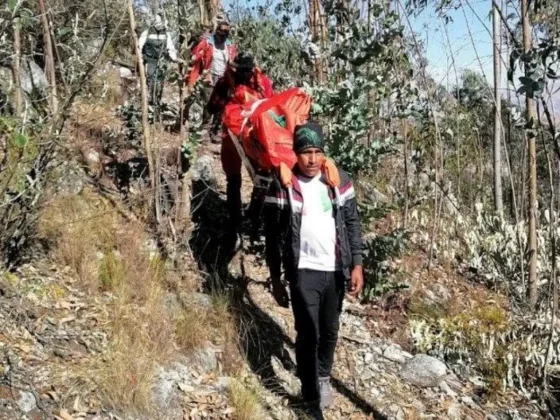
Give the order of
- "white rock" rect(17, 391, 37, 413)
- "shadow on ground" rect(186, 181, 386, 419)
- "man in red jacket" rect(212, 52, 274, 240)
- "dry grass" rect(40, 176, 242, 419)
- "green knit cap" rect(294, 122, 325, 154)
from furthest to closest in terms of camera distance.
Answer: "man in red jacket" rect(212, 52, 274, 240) → "shadow on ground" rect(186, 181, 386, 419) → "green knit cap" rect(294, 122, 325, 154) → "dry grass" rect(40, 176, 242, 419) → "white rock" rect(17, 391, 37, 413)

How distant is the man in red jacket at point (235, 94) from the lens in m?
5.21

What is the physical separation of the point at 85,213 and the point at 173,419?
2241 millimetres

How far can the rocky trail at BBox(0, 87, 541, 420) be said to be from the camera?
3.37m

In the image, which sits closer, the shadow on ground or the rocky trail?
the rocky trail

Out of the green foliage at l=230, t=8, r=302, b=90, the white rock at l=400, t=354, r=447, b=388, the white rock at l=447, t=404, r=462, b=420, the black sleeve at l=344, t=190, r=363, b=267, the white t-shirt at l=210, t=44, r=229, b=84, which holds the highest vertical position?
the green foliage at l=230, t=8, r=302, b=90

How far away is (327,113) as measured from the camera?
511 centimetres

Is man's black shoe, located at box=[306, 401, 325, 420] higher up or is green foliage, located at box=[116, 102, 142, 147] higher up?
green foliage, located at box=[116, 102, 142, 147]

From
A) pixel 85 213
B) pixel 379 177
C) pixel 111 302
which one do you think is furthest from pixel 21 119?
pixel 379 177

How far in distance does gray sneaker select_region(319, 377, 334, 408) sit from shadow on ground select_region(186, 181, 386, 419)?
0.14 meters

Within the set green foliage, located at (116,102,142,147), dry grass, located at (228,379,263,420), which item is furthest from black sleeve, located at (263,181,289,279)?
green foliage, located at (116,102,142,147)

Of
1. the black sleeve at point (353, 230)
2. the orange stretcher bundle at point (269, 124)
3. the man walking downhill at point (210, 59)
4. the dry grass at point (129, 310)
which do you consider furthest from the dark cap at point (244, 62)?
the black sleeve at point (353, 230)

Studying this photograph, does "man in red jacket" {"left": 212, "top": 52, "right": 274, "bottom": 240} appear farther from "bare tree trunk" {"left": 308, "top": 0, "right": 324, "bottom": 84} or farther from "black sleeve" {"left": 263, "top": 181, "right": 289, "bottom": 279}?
"black sleeve" {"left": 263, "top": 181, "right": 289, "bottom": 279}

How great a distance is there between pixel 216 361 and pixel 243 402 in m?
0.54

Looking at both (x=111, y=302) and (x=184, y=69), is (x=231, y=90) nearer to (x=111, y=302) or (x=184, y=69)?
(x=184, y=69)
